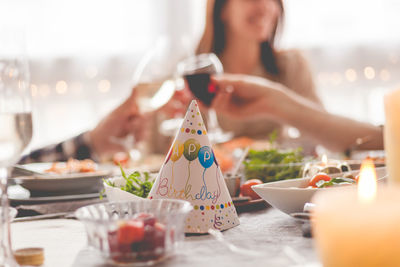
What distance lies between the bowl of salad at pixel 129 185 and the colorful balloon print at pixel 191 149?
11 cm

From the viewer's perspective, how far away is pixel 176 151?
698 millimetres

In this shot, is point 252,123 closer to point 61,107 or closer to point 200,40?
point 200,40

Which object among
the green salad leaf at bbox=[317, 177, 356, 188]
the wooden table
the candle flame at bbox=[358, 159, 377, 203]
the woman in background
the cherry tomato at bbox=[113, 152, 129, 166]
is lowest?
the wooden table

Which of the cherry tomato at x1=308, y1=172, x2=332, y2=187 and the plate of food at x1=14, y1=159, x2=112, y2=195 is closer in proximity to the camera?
the cherry tomato at x1=308, y1=172, x2=332, y2=187

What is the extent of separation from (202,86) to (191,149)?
0.75 m

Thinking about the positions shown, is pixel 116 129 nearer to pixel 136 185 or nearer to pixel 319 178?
pixel 136 185

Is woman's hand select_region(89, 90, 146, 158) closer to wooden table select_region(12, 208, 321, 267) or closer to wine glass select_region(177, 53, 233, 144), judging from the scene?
wine glass select_region(177, 53, 233, 144)

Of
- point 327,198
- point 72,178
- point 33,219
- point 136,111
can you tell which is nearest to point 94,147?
point 136,111

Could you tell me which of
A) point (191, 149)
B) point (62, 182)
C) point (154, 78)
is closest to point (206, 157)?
point (191, 149)

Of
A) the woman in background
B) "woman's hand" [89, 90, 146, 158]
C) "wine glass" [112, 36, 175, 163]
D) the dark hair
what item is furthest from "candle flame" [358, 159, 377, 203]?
the dark hair

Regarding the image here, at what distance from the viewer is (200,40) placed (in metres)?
2.78

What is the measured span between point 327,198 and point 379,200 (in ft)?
0.13

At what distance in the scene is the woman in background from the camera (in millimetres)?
2500

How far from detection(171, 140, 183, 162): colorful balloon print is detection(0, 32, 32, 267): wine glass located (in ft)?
0.68
